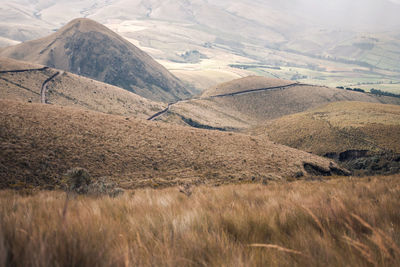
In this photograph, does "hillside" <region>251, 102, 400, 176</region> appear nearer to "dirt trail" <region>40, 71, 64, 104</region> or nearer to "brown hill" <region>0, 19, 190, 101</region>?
"dirt trail" <region>40, 71, 64, 104</region>

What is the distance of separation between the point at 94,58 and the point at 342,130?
Result: 160 meters

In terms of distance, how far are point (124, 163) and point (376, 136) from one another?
70.4 meters

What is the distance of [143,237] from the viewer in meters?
2.78

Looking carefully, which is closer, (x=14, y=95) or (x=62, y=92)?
(x=14, y=95)

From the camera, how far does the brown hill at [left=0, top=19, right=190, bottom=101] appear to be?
177000 millimetres

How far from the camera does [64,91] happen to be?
292 ft

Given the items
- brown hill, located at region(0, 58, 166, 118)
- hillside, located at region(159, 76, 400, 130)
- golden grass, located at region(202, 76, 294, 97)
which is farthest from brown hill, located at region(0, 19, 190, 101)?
brown hill, located at region(0, 58, 166, 118)

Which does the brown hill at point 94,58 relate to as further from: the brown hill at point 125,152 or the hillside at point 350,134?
the brown hill at point 125,152

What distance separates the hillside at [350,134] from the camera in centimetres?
6688

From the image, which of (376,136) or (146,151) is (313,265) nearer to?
(146,151)

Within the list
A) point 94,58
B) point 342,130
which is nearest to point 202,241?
point 342,130

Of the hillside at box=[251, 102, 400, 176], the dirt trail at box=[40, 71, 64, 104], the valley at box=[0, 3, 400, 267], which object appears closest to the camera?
the valley at box=[0, 3, 400, 267]

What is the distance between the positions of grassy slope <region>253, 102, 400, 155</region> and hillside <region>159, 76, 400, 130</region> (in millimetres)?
25846

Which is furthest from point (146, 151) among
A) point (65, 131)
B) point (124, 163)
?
point (65, 131)
